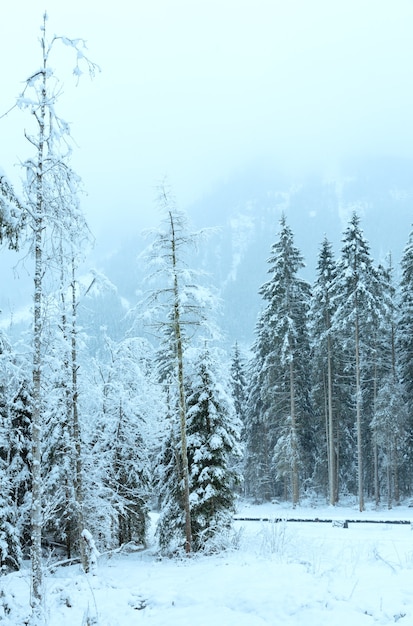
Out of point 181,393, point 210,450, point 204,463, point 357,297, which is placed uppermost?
point 357,297

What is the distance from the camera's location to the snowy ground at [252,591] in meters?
8.29

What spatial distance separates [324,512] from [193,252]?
20614mm

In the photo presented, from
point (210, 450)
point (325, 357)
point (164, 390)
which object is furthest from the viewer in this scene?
point (325, 357)

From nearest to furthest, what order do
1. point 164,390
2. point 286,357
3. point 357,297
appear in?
1. point 164,390
2. point 357,297
3. point 286,357

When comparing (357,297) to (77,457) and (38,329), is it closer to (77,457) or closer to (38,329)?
(77,457)

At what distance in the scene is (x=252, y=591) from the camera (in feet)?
30.4

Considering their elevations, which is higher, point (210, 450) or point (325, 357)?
point (325, 357)

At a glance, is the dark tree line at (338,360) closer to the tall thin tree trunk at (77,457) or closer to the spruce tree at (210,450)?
the spruce tree at (210,450)

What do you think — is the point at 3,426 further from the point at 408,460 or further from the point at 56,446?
the point at 408,460

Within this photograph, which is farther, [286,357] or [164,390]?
[286,357]

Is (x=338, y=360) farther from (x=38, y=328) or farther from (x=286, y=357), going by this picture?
(x=38, y=328)

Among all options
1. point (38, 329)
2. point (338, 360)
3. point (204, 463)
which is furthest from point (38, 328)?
point (338, 360)

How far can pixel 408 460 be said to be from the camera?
103ft

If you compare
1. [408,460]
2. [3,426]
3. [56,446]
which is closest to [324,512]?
[408,460]
